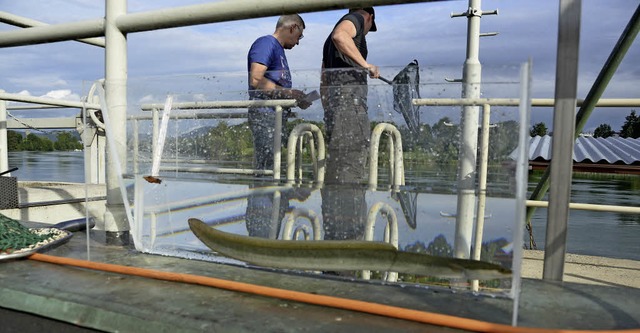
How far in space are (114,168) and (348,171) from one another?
831 mm

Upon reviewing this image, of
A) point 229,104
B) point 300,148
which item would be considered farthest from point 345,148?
point 229,104

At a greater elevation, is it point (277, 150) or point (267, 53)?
point (267, 53)

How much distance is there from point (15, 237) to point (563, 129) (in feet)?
5.24

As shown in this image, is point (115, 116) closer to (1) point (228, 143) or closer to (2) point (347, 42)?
(1) point (228, 143)

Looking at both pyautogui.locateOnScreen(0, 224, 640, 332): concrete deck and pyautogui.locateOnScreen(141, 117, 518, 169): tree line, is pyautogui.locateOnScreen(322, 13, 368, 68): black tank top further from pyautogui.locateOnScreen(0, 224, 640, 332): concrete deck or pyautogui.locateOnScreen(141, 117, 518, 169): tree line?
pyautogui.locateOnScreen(0, 224, 640, 332): concrete deck

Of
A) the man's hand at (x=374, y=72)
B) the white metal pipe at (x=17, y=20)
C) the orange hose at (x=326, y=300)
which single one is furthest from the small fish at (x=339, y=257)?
the white metal pipe at (x=17, y=20)

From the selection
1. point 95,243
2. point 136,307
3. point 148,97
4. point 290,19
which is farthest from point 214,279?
point 290,19

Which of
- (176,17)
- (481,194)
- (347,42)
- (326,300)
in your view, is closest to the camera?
(326,300)

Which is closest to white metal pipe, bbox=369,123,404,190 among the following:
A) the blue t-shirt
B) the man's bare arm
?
the man's bare arm

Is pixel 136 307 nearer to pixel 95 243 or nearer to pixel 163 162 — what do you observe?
pixel 163 162

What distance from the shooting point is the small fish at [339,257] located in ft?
3.51

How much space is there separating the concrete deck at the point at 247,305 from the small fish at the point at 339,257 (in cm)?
4

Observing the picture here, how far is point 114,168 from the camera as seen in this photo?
1627 millimetres

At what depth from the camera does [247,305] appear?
3.37 ft
